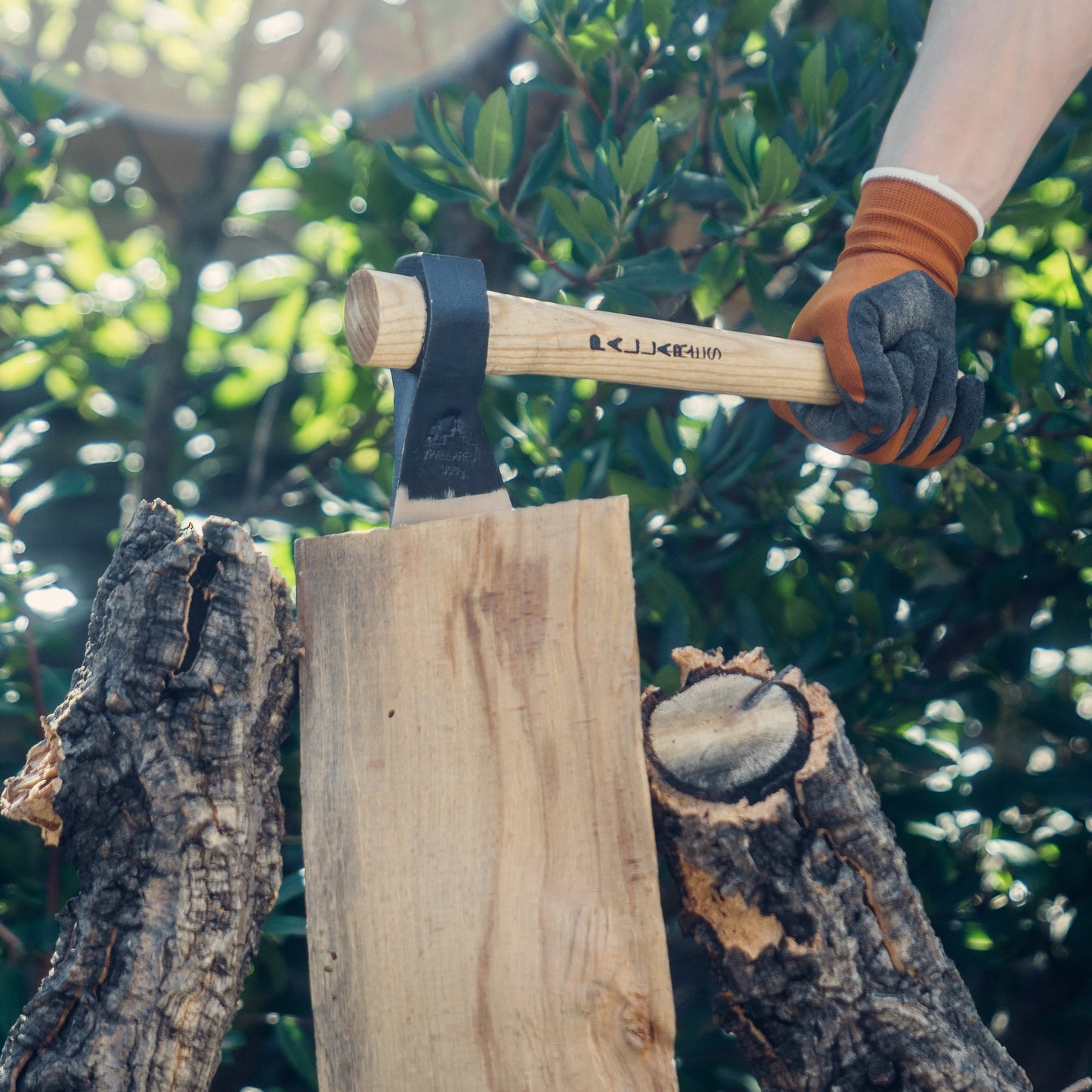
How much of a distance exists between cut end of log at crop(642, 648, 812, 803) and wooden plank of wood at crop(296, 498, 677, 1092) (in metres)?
0.08

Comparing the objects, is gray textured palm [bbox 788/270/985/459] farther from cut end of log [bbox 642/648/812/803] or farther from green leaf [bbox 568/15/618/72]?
green leaf [bbox 568/15/618/72]

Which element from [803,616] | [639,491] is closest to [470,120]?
[639,491]

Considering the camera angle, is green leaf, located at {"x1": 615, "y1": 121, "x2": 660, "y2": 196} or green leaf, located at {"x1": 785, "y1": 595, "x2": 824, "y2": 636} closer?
green leaf, located at {"x1": 615, "y1": 121, "x2": 660, "y2": 196}

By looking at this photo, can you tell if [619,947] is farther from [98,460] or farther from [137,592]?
[98,460]

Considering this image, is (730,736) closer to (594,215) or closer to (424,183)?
(594,215)

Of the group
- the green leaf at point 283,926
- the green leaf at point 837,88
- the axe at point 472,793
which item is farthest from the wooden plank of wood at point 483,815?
the green leaf at point 837,88

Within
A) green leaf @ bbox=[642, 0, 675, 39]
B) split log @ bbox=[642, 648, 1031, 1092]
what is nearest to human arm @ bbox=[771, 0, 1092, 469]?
green leaf @ bbox=[642, 0, 675, 39]

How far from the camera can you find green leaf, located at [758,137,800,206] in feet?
5.38

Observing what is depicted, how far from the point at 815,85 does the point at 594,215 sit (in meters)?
0.47

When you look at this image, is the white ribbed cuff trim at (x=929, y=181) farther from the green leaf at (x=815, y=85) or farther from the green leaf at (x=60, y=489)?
the green leaf at (x=60, y=489)

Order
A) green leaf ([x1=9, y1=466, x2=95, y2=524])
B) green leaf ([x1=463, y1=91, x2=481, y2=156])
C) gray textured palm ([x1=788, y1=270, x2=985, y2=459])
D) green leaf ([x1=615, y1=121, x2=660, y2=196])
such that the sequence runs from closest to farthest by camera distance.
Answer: gray textured palm ([x1=788, y1=270, x2=985, y2=459])
green leaf ([x1=615, y1=121, x2=660, y2=196])
green leaf ([x1=463, y1=91, x2=481, y2=156])
green leaf ([x1=9, y1=466, x2=95, y2=524])

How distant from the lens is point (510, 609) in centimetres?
126

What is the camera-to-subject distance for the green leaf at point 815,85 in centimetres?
Answer: 172

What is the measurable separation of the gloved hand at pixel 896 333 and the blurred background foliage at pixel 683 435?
206mm
